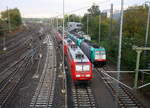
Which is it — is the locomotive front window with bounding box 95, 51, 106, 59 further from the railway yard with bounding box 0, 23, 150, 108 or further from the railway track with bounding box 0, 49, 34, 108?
the railway track with bounding box 0, 49, 34, 108

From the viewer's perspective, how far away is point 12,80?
21.9 metres

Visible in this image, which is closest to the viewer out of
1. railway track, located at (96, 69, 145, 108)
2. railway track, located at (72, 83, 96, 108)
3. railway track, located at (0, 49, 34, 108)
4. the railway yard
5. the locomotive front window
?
railway track, located at (96, 69, 145, 108)

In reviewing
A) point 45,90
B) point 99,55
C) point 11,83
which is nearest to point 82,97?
point 45,90

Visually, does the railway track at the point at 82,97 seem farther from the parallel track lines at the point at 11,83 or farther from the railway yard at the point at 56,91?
the parallel track lines at the point at 11,83

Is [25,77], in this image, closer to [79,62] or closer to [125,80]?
[79,62]

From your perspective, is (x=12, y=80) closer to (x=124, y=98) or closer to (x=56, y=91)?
(x=56, y=91)

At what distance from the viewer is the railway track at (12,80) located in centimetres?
1727

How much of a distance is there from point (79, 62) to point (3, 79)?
9.73 m

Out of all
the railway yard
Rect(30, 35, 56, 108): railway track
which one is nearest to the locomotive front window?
the railway yard

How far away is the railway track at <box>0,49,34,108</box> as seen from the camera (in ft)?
56.7

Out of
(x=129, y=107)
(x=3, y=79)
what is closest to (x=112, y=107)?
(x=129, y=107)

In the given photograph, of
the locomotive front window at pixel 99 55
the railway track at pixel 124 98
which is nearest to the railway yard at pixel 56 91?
the railway track at pixel 124 98

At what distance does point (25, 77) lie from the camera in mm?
23062

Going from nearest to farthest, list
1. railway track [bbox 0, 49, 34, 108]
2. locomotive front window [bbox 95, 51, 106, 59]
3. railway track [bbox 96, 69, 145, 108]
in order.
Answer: railway track [bbox 96, 69, 145, 108], railway track [bbox 0, 49, 34, 108], locomotive front window [bbox 95, 51, 106, 59]
